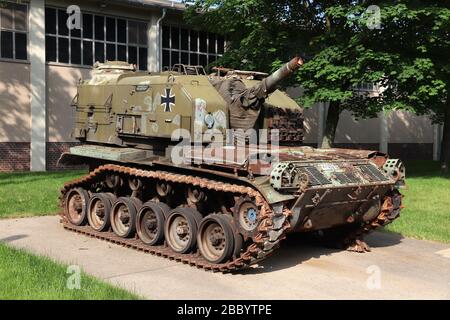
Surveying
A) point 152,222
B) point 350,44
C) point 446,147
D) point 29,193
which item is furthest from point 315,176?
point 446,147

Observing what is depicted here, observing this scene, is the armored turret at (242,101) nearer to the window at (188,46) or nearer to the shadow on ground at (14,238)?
the shadow on ground at (14,238)

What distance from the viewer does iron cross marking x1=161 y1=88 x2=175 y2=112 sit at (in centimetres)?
865

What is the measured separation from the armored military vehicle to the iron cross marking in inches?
0.6

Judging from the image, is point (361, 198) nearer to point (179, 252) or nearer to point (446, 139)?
point (179, 252)

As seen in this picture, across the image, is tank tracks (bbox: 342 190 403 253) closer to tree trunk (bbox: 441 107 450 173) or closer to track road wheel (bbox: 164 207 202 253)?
track road wheel (bbox: 164 207 202 253)

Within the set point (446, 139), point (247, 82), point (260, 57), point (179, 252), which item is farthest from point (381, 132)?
point (179, 252)

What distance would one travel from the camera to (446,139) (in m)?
22.2

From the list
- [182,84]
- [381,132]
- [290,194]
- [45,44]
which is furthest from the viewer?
[381,132]

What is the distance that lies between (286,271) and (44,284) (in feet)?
9.81

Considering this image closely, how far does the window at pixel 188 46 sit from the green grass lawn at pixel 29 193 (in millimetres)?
7445

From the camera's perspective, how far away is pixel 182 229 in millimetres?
8273

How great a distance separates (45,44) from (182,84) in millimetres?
13730

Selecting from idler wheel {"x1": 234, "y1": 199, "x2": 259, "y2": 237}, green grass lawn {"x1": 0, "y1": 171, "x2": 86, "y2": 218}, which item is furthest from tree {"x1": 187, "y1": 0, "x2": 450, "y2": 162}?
idler wheel {"x1": 234, "y1": 199, "x2": 259, "y2": 237}

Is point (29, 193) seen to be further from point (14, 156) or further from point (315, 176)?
point (315, 176)
